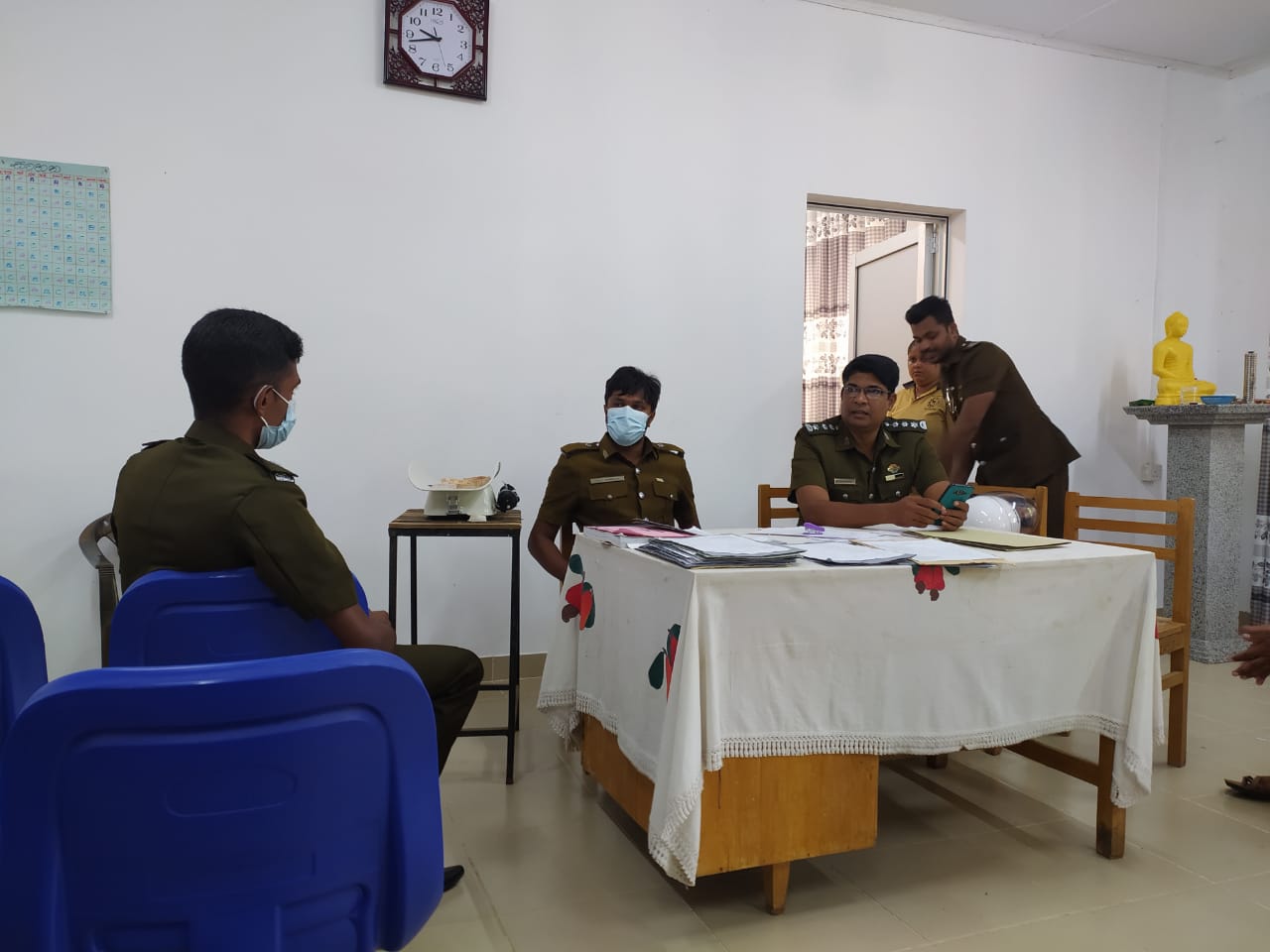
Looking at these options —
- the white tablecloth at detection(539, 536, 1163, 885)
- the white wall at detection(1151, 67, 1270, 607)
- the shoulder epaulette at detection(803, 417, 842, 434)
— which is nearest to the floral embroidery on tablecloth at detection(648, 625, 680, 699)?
the white tablecloth at detection(539, 536, 1163, 885)

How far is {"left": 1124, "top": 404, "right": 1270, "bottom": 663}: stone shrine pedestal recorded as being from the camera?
11.9ft

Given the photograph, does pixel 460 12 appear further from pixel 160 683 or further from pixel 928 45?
pixel 160 683

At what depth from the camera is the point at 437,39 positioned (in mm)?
2971

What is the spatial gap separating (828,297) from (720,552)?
Answer: 455cm

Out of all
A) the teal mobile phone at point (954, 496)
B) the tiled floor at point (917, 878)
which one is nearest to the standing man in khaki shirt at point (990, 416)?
the teal mobile phone at point (954, 496)

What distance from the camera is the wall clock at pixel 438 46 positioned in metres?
2.93

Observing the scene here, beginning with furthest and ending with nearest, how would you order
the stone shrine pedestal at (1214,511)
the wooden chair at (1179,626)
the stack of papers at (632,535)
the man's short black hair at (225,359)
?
the stone shrine pedestal at (1214,511), the wooden chair at (1179,626), the stack of papers at (632,535), the man's short black hair at (225,359)

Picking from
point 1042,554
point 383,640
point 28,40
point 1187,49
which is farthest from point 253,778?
point 1187,49

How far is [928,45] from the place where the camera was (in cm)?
366

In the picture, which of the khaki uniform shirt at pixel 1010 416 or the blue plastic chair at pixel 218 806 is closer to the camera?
the blue plastic chair at pixel 218 806

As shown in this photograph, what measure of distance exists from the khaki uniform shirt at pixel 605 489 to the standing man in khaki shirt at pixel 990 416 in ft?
4.38

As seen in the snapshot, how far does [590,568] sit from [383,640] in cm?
72

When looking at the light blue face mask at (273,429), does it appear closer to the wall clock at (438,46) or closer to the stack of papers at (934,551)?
the stack of papers at (934,551)

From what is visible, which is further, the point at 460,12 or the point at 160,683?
the point at 460,12
